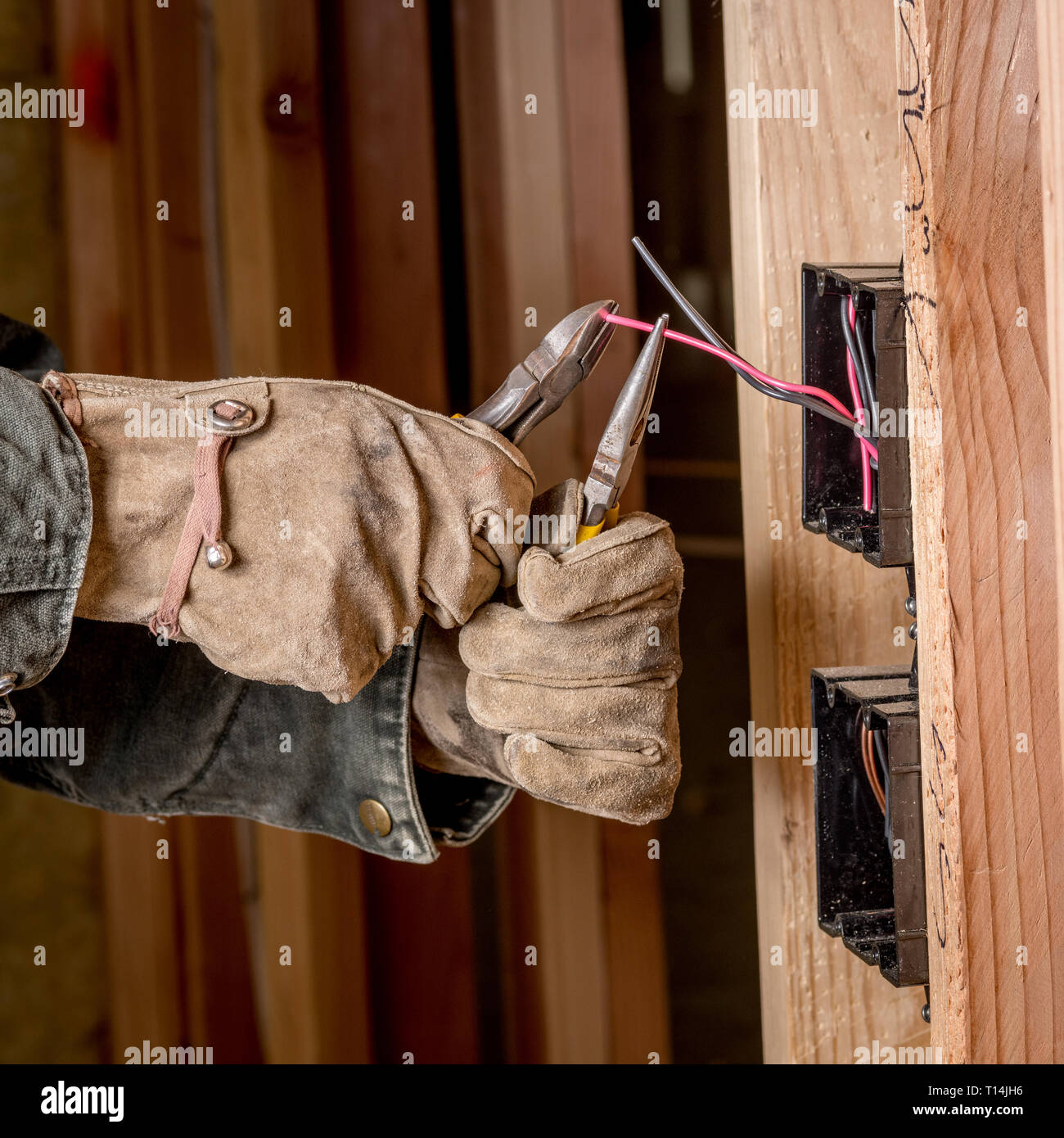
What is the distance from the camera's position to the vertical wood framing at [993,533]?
518mm

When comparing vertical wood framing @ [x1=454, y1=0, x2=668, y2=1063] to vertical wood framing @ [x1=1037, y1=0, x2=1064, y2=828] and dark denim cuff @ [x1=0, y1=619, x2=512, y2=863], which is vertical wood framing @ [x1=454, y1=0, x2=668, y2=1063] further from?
vertical wood framing @ [x1=1037, y1=0, x2=1064, y2=828]

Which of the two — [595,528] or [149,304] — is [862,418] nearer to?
[595,528]

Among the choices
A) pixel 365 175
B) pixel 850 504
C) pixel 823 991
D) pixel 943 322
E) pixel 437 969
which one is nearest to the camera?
pixel 943 322

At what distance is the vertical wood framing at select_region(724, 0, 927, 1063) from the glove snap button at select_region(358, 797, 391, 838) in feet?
1.11

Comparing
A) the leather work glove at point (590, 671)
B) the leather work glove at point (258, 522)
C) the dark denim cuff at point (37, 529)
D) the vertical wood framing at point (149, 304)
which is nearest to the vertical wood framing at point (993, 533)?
the leather work glove at point (590, 671)

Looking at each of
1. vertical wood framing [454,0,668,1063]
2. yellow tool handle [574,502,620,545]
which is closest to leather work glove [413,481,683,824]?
yellow tool handle [574,502,620,545]

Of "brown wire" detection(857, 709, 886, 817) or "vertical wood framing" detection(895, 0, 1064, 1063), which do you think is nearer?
"vertical wood framing" detection(895, 0, 1064, 1063)

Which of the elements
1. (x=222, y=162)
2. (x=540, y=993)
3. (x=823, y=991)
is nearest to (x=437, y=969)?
(x=540, y=993)

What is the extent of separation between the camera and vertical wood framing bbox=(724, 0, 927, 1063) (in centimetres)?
82

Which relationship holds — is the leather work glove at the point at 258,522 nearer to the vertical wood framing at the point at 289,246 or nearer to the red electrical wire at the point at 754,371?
the red electrical wire at the point at 754,371

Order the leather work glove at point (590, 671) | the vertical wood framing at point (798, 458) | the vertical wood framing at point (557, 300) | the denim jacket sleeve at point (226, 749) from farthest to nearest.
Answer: the vertical wood framing at point (557, 300), the vertical wood framing at point (798, 458), the denim jacket sleeve at point (226, 749), the leather work glove at point (590, 671)

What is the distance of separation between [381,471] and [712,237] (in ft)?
2.71

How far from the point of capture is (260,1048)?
1.38 metres

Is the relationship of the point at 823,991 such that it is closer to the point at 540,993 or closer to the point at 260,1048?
the point at 540,993
